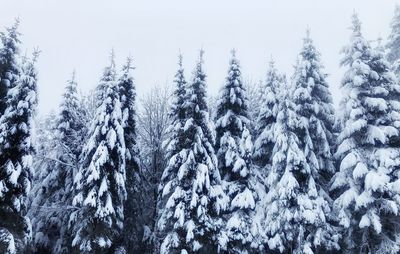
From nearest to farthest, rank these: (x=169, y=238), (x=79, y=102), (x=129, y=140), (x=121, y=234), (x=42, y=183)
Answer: (x=169, y=238) < (x=121, y=234) < (x=129, y=140) < (x=42, y=183) < (x=79, y=102)

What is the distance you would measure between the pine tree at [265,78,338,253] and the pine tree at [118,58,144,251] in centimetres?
789

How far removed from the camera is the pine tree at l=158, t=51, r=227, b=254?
805 inches

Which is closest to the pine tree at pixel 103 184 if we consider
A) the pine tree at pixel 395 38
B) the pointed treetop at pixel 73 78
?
the pointed treetop at pixel 73 78

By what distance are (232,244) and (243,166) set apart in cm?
459

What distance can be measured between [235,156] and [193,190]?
154 inches

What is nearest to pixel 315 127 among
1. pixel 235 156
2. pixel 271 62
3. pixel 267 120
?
pixel 267 120

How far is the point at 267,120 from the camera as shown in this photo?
27.2 metres

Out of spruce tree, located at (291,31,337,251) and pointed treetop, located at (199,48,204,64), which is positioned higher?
pointed treetop, located at (199,48,204,64)

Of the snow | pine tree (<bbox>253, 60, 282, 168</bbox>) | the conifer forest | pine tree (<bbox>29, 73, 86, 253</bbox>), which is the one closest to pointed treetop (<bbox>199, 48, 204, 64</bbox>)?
the conifer forest

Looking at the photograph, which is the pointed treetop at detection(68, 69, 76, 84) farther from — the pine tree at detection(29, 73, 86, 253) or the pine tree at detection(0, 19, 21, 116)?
the pine tree at detection(0, 19, 21, 116)

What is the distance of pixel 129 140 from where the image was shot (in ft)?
79.3

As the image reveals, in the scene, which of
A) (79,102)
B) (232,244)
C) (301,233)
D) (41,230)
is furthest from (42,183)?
(301,233)

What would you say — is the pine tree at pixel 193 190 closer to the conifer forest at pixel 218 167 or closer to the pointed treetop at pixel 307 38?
the conifer forest at pixel 218 167

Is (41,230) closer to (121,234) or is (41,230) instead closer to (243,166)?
(121,234)
